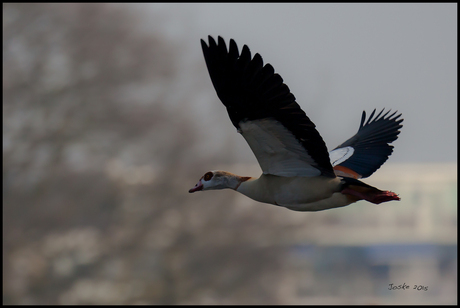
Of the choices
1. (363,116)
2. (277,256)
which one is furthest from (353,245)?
(363,116)

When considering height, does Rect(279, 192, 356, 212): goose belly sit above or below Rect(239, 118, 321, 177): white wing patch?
below

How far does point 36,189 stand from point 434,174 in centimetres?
4521

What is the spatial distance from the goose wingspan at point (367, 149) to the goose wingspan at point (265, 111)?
0.87 metres

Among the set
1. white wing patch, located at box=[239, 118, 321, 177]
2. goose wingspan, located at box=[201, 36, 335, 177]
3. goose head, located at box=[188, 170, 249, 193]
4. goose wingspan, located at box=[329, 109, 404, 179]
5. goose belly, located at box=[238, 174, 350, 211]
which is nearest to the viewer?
goose wingspan, located at box=[201, 36, 335, 177]

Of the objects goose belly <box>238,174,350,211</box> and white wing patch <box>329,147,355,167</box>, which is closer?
goose belly <box>238,174,350,211</box>

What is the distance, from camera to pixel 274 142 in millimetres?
5125

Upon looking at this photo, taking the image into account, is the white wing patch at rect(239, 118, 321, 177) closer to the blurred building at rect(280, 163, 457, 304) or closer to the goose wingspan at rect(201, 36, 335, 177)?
the goose wingspan at rect(201, 36, 335, 177)

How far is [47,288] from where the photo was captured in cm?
1867

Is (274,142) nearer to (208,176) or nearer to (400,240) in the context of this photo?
(208,176)

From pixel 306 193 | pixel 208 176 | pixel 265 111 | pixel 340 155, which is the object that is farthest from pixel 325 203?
pixel 340 155

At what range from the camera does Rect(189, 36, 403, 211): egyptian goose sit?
493 cm

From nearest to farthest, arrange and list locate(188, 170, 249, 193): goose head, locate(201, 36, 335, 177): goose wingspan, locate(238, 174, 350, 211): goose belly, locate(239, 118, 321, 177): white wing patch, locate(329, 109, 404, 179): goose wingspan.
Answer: locate(201, 36, 335, 177): goose wingspan, locate(239, 118, 321, 177): white wing patch, locate(238, 174, 350, 211): goose belly, locate(188, 170, 249, 193): goose head, locate(329, 109, 404, 179): goose wingspan

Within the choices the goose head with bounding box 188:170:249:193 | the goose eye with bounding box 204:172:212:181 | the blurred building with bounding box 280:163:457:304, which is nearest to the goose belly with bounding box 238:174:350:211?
the goose head with bounding box 188:170:249:193

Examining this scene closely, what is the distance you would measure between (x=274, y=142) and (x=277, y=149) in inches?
2.9
